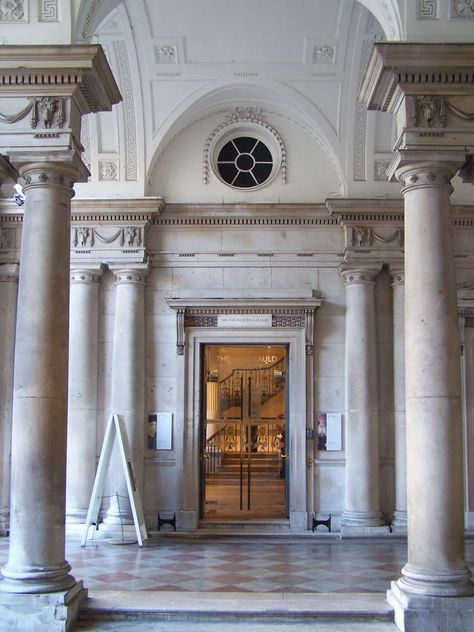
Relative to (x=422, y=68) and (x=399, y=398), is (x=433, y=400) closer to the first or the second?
(x=422, y=68)

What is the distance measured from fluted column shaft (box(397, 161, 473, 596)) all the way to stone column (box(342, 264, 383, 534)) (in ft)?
18.6

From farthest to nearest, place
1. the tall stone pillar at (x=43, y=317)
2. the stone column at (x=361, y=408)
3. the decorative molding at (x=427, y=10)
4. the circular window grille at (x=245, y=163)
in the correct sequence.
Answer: the circular window grille at (x=245, y=163), the stone column at (x=361, y=408), the decorative molding at (x=427, y=10), the tall stone pillar at (x=43, y=317)

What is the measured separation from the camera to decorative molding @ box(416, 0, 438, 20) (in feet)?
28.0

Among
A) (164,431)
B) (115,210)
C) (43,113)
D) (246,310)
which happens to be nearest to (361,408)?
(246,310)

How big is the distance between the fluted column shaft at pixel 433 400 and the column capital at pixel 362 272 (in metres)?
5.73

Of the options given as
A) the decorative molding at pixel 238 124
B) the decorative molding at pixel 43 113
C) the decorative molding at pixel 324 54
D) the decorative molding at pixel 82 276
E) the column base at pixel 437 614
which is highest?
the decorative molding at pixel 324 54

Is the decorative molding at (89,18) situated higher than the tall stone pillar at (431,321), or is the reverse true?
the decorative molding at (89,18)

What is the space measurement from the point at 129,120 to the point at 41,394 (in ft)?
25.2

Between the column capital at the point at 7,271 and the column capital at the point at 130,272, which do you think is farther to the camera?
the column capital at the point at 7,271

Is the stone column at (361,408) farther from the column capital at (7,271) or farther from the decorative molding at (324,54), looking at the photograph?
the column capital at (7,271)

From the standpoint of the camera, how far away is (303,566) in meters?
11.2

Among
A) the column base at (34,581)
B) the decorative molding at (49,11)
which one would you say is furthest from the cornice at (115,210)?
the column base at (34,581)

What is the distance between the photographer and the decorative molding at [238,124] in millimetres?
14836

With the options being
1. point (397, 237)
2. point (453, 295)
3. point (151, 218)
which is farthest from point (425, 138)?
point (151, 218)
